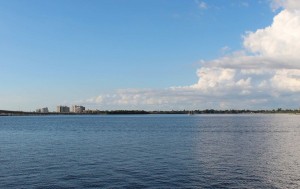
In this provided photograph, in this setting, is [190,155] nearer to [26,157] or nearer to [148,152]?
[148,152]

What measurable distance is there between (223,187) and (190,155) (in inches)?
1090

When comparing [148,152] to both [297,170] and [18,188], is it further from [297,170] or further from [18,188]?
[18,188]

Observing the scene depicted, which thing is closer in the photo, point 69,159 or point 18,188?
point 18,188

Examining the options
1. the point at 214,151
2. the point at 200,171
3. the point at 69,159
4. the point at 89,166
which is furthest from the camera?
the point at 214,151

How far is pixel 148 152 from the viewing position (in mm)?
73500

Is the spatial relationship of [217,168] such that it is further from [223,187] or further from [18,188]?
[18,188]

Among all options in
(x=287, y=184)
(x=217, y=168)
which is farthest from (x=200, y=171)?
(x=287, y=184)

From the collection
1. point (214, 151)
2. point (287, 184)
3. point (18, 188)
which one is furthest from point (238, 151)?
point (18, 188)

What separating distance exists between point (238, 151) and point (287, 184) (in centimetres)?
3258

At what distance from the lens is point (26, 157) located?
66938mm

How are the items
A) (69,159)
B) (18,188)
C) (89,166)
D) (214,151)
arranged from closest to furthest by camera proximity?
(18,188) < (89,166) < (69,159) < (214,151)

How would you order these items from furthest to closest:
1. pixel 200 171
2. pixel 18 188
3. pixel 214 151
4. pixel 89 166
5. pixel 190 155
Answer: pixel 214 151, pixel 190 155, pixel 89 166, pixel 200 171, pixel 18 188

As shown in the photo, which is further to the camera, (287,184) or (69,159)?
(69,159)

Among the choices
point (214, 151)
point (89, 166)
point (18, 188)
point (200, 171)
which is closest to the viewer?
point (18, 188)
